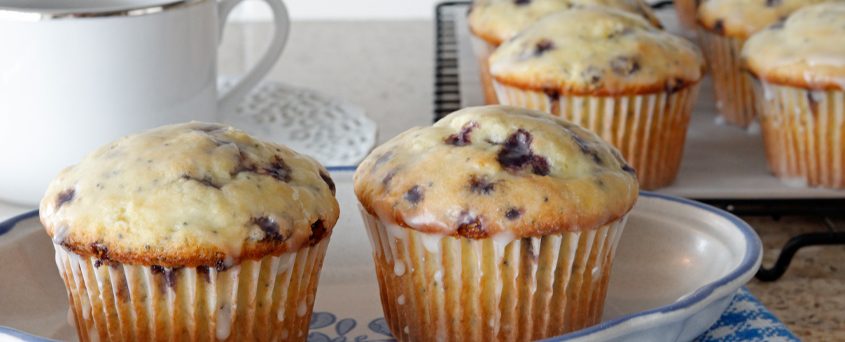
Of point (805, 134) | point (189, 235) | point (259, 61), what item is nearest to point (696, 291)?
point (189, 235)

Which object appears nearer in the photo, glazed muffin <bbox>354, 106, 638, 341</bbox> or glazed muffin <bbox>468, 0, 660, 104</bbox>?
glazed muffin <bbox>354, 106, 638, 341</bbox>

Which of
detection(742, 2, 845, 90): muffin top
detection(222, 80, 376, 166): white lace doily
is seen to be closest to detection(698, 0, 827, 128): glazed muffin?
detection(742, 2, 845, 90): muffin top

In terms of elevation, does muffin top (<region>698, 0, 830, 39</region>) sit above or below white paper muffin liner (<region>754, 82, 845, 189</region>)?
above

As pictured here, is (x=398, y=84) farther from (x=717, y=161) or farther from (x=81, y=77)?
(x=81, y=77)

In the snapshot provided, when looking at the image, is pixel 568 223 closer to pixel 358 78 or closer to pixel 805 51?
pixel 805 51

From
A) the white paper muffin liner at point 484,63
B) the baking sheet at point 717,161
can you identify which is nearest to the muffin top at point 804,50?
Result: the baking sheet at point 717,161

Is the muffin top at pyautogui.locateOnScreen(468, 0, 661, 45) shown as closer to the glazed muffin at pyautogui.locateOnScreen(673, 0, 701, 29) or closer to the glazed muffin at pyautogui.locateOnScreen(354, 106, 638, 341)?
the glazed muffin at pyautogui.locateOnScreen(673, 0, 701, 29)

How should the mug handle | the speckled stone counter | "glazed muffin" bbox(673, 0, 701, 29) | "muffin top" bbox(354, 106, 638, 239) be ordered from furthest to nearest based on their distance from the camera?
"glazed muffin" bbox(673, 0, 701, 29) < the mug handle < the speckled stone counter < "muffin top" bbox(354, 106, 638, 239)
